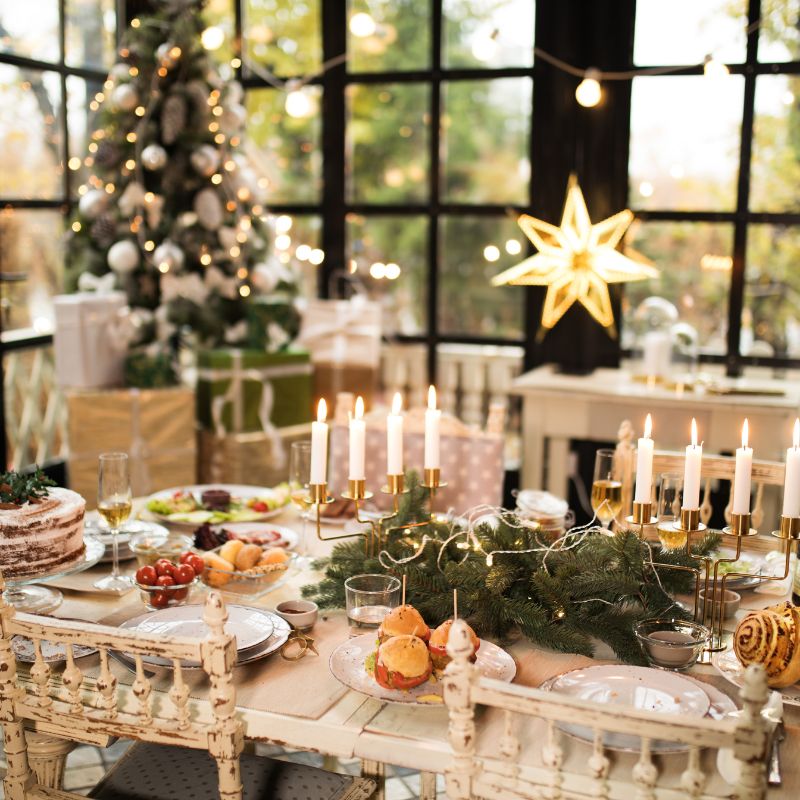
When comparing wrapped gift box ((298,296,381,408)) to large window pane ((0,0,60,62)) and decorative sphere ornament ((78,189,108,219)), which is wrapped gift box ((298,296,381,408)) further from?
large window pane ((0,0,60,62))

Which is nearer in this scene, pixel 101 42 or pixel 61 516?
pixel 61 516

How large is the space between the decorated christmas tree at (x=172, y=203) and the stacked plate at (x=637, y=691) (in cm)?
233

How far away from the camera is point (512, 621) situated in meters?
1.74

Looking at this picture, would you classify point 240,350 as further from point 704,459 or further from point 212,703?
point 212,703

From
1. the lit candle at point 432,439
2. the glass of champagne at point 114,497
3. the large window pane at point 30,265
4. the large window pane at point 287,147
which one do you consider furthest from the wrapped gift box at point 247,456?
the lit candle at point 432,439

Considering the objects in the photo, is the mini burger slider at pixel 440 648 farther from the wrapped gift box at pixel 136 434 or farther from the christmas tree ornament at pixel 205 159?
the christmas tree ornament at pixel 205 159

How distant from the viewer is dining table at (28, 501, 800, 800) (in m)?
1.36

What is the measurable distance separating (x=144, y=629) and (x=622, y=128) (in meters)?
2.65

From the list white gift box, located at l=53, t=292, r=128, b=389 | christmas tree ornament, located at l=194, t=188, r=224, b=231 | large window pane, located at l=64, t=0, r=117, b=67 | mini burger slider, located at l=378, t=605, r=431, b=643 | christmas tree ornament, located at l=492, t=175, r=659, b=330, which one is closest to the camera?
mini burger slider, located at l=378, t=605, r=431, b=643

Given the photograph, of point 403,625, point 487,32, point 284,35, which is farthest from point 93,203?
point 403,625

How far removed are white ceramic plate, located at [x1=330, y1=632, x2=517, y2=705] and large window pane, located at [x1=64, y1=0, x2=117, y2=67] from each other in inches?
112

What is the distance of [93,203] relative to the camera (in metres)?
3.49

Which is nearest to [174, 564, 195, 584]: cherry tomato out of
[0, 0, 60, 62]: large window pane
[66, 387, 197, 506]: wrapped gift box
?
[66, 387, 197, 506]: wrapped gift box

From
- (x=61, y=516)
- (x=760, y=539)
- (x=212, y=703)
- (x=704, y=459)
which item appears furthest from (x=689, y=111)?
(x=212, y=703)
